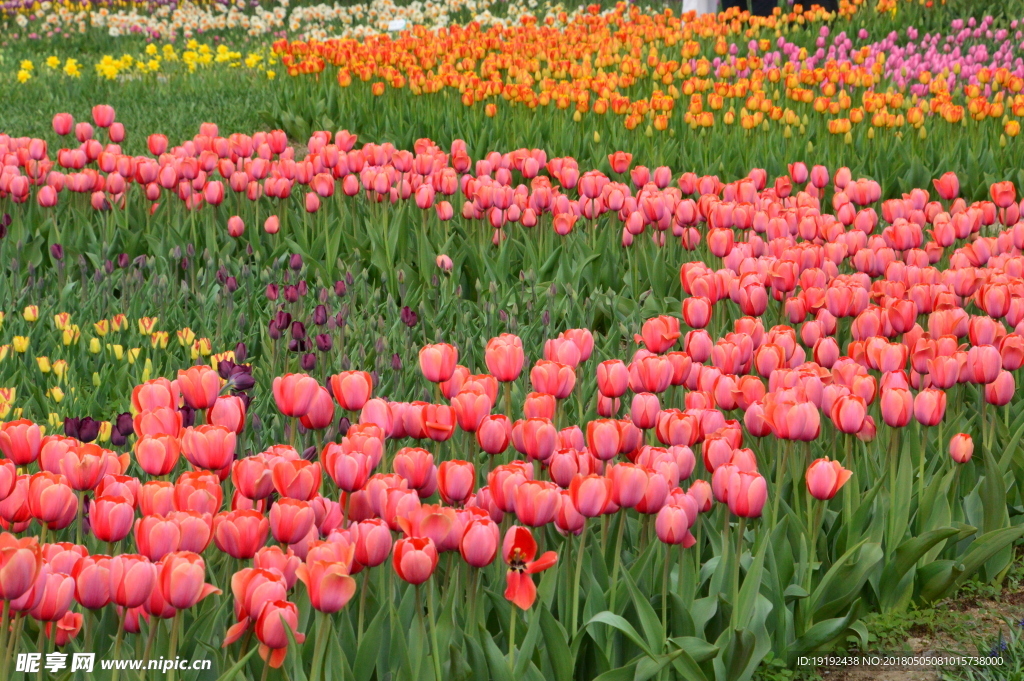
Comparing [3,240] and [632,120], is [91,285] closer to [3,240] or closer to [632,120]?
[3,240]

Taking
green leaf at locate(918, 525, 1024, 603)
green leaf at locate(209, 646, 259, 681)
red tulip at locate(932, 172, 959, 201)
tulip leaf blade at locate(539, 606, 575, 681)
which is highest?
red tulip at locate(932, 172, 959, 201)

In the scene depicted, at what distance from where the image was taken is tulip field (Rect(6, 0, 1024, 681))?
7.07 feet

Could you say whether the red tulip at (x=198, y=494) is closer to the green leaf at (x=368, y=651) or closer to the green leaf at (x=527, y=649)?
the green leaf at (x=368, y=651)

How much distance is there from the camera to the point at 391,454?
3111 millimetres

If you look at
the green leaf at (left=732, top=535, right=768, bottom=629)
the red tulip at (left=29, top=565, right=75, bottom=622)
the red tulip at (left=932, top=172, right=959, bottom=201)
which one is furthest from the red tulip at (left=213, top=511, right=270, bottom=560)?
the red tulip at (left=932, top=172, right=959, bottom=201)

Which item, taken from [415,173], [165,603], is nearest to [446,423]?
[165,603]

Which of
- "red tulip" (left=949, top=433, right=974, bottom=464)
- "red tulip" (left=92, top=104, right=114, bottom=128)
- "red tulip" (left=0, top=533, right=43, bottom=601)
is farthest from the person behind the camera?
"red tulip" (left=92, top=104, right=114, bottom=128)

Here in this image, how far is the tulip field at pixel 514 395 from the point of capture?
7.07 ft

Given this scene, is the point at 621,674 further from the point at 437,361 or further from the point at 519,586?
the point at 437,361

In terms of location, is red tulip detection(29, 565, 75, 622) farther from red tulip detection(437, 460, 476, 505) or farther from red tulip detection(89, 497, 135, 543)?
red tulip detection(437, 460, 476, 505)

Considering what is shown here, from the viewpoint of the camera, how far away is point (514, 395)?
3.72 m

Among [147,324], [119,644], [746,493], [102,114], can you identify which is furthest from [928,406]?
[102,114]

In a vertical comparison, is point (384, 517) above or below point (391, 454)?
above

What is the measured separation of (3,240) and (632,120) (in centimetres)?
382
